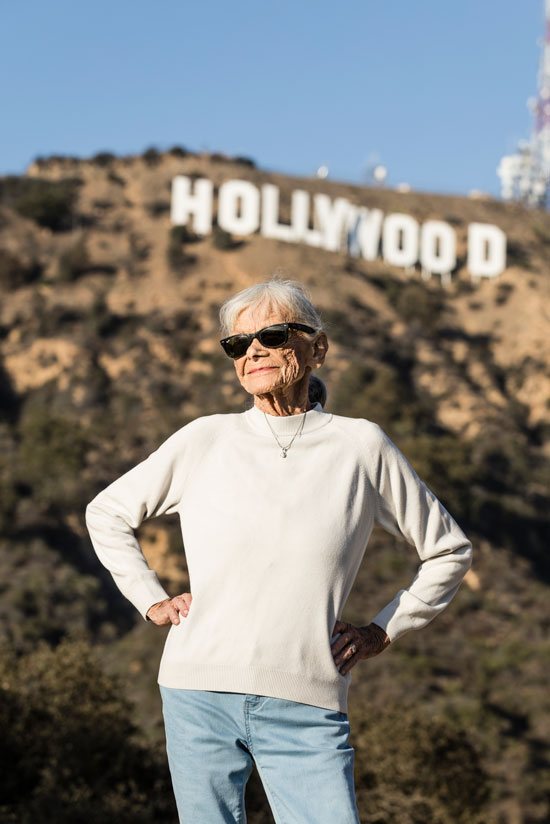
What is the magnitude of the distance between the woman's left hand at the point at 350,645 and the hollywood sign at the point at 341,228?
5648 cm

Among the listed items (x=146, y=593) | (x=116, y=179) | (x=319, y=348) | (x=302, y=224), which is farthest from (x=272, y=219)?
(x=146, y=593)

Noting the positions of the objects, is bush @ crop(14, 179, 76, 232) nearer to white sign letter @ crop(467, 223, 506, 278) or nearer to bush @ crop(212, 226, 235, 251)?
bush @ crop(212, 226, 235, 251)

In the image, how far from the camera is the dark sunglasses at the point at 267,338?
3234 mm

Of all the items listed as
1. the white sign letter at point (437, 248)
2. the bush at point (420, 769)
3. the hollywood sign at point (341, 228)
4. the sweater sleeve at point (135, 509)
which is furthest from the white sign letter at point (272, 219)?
the sweater sleeve at point (135, 509)

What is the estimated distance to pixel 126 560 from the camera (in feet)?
10.7

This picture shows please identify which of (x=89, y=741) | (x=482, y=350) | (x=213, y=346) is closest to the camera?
(x=89, y=741)

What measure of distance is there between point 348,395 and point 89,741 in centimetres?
3130

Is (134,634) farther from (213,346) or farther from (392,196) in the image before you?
(392,196)

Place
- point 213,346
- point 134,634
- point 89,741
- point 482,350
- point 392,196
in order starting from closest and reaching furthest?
point 89,741 < point 134,634 < point 213,346 < point 482,350 < point 392,196

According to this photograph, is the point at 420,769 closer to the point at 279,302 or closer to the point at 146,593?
the point at 146,593

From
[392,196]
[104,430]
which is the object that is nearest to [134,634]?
[104,430]

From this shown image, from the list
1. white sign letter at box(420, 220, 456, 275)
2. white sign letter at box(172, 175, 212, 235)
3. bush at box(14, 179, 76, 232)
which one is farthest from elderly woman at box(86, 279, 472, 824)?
bush at box(14, 179, 76, 232)

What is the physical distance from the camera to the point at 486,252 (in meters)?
62.5

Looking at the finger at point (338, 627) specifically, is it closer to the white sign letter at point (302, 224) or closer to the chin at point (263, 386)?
the chin at point (263, 386)
